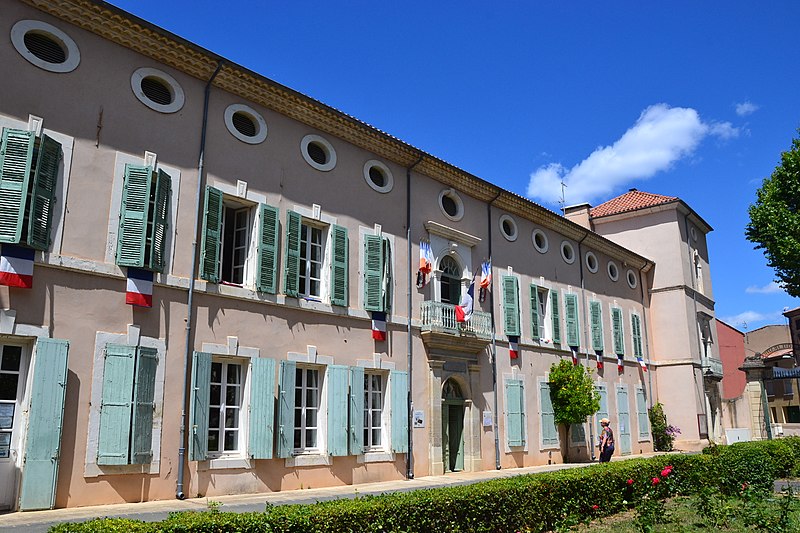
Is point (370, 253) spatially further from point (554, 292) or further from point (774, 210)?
point (774, 210)

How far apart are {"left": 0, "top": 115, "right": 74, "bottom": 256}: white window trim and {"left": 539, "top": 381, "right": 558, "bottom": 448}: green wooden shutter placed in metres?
14.7

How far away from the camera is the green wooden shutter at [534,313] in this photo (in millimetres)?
21359

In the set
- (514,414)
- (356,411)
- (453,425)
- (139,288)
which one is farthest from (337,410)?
(514,414)

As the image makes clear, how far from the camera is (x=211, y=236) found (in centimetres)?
1273

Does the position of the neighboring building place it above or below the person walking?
above

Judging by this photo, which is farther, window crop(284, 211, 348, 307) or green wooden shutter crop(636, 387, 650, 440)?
green wooden shutter crop(636, 387, 650, 440)

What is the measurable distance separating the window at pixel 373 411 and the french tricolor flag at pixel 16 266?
7443mm

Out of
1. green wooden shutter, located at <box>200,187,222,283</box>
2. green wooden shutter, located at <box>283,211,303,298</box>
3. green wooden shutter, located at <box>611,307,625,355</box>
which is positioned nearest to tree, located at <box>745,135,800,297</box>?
green wooden shutter, located at <box>611,307,625,355</box>

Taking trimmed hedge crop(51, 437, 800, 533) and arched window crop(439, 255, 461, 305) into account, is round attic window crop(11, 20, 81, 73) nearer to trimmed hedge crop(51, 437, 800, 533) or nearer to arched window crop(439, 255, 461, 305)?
trimmed hedge crop(51, 437, 800, 533)

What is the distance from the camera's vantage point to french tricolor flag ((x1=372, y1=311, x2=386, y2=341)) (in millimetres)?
15659

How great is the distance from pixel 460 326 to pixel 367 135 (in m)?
5.47

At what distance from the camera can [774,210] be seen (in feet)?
78.3

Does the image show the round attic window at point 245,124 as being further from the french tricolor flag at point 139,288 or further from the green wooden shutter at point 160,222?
the french tricolor flag at point 139,288

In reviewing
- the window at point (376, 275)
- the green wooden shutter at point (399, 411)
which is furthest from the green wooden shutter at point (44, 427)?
the green wooden shutter at point (399, 411)
